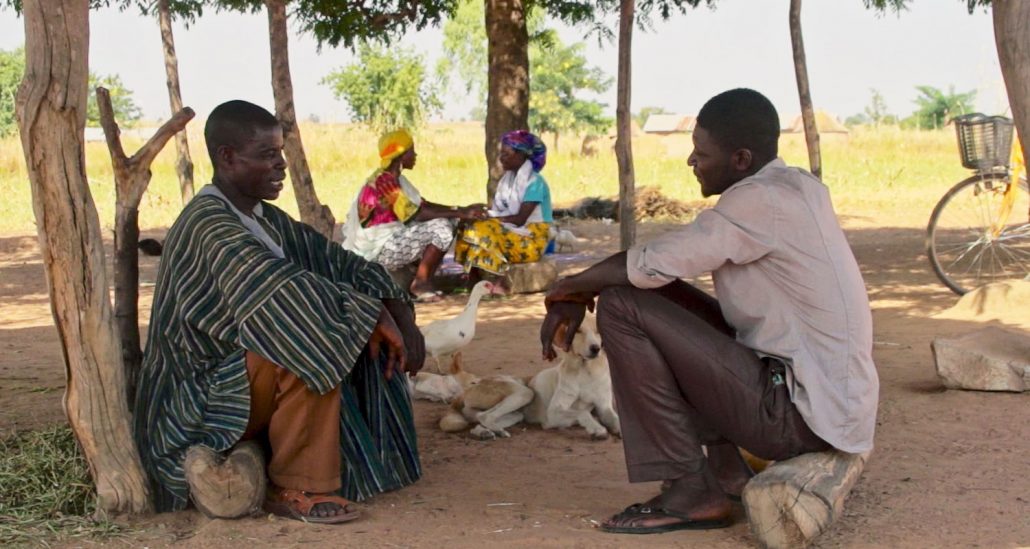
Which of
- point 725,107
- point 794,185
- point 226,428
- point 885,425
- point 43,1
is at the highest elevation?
point 43,1

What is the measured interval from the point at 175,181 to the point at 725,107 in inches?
734

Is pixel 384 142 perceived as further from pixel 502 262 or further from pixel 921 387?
pixel 921 387

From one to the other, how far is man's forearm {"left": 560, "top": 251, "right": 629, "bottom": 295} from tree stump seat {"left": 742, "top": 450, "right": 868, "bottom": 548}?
2.35 ft

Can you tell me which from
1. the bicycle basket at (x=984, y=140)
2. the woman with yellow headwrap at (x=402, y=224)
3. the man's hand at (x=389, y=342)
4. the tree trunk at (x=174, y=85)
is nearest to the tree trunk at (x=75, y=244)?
the man's hand at (x=389, y=342)

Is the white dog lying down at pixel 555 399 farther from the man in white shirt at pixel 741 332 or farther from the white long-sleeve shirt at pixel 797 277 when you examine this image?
the white long-sleeve shirt at pixel 797 277

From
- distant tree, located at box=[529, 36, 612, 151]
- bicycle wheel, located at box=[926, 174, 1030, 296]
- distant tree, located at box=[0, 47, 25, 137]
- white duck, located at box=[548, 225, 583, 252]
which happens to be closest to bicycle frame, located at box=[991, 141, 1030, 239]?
bicycle wheel, located at box=[926, 174, 1030, 296]

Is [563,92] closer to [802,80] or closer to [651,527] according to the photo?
[802,80]

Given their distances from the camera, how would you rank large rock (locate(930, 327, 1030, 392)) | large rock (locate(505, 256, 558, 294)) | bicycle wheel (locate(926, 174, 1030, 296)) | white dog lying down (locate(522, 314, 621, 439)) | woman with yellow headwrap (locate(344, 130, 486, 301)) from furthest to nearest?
1. large rock (locate(505, 256, 558, 294))
2. woman with yellow headwrap (locate(344, 130, 486, 301))
3. bicycle wheel (locate(926, 174, 1030, 296))
4. large rock (locate(930, 327, 1030, 392))
5. white dog lying down (locate(522, 314, 621, 439))

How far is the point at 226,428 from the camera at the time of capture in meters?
3.81

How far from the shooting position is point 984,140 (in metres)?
8.02

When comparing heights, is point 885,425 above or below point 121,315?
below

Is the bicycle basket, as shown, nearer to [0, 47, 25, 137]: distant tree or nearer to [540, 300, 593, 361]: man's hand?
[540, 300, 593, 361]: man's hand

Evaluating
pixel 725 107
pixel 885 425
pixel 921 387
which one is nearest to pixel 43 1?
pixel 725 107

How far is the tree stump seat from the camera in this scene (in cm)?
330
